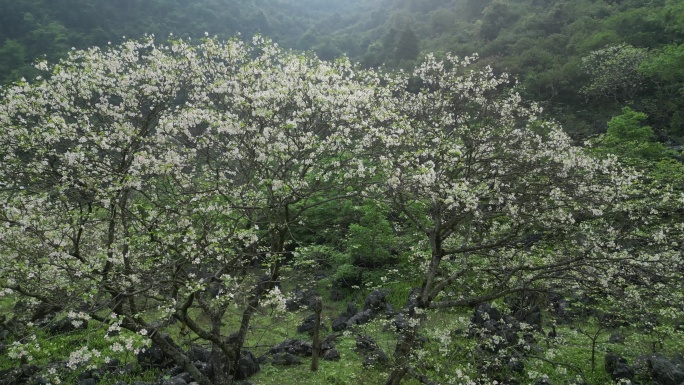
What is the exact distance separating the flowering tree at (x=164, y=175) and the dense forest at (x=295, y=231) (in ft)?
0.30

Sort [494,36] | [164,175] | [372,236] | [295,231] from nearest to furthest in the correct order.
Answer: [164,175] < [372,236] < [295,231] < [494,36]

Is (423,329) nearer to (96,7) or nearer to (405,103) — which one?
(405,103)

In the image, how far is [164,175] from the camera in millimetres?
10406

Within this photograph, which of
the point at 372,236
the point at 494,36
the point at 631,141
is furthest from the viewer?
the point at 494,36

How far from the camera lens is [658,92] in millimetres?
34906

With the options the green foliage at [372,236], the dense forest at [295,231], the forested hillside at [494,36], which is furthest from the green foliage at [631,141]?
the green foliage at [372,236]

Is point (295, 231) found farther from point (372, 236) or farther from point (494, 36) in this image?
point (494, 36)

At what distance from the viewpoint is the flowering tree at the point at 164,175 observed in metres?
8.65

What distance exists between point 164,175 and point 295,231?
47.2 ft

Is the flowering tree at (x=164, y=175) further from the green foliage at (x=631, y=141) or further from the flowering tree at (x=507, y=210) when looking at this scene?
the green foliage at (x=631, y=141)

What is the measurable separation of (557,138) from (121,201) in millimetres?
15096

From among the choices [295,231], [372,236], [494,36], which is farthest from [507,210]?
[494,36]

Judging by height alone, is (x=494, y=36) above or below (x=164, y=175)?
above

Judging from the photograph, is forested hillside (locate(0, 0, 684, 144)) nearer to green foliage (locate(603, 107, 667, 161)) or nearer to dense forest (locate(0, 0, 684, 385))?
green foliage (locate(603, 107, 667, 161))
